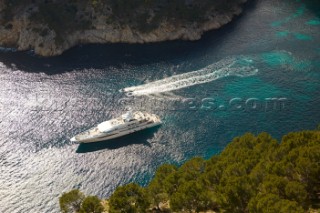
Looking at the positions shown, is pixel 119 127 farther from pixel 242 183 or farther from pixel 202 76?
pixel 242 183

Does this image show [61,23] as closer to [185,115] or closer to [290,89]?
[185,115]

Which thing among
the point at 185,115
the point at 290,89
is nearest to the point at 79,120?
the point at 185,115

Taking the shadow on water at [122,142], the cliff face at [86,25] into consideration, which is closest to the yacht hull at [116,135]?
the shadow on water at [122,142]

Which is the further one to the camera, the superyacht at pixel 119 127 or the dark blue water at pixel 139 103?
the superyacht at pixel 119 127

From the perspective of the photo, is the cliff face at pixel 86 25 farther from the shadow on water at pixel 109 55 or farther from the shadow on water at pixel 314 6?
the shadow on water at pixel 314 6

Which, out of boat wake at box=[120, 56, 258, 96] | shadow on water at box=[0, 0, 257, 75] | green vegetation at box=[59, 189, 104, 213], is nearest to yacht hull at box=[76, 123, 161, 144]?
boat wake at box=[120, 56, 258, 96]

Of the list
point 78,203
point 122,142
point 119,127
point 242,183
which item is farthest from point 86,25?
point 242,183
